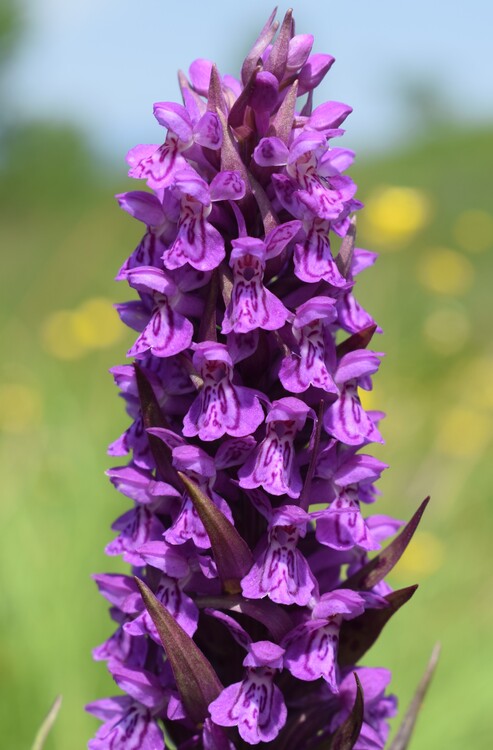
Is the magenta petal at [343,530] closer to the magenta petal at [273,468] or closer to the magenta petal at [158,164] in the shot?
the magenta petal at [273,468]

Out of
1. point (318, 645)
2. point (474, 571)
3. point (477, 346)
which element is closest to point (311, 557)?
point (318, 645)

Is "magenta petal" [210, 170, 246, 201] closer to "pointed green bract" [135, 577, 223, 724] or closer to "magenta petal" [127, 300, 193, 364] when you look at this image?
"magenta petal" [127, 300, 193, 364]

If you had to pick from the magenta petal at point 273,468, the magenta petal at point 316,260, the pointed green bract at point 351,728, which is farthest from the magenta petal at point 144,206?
the pointed green bract at point 351,728

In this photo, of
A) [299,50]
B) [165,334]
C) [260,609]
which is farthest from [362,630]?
[299,50]

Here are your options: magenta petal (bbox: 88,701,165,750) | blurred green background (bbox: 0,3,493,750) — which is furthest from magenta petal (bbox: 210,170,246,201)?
blurred green background (bbox: 0,3,493,750)

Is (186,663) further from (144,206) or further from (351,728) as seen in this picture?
(144,206)

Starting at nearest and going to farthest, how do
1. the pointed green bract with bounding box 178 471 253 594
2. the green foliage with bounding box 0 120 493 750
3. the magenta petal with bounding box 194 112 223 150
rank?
the pointed green bract with bounding box 178 471 253 594 → the magenta petal with bounding box 194 112 223 150 → the green foliage with bounding box 0 120 493 750
